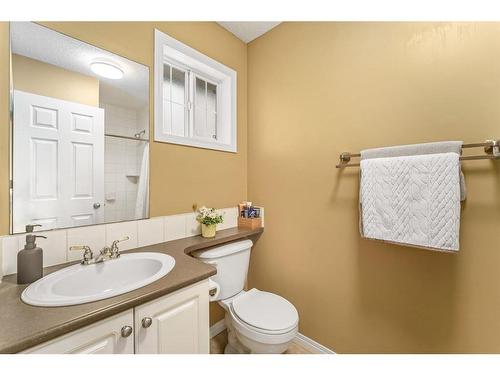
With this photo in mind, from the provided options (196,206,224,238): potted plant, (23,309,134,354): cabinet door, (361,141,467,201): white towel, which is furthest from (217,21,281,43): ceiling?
(23,309,134,354): cabinet door

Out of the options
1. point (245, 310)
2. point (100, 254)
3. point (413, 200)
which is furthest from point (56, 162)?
point (413, 200)

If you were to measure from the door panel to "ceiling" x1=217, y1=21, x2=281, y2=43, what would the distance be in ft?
4.13

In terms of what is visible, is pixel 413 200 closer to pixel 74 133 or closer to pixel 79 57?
pixel 74 133

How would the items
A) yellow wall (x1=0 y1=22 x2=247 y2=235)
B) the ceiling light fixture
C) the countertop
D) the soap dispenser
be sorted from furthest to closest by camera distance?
the ceiling light fixture < yellow wall (x1=0 y1=22 x2=247 y2=235) < the soap dispenser < the countertop

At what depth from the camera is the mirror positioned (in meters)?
0.92

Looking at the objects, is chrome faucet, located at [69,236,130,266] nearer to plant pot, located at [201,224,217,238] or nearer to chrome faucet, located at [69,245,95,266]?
chrome faucet, located at [69,245,95,266]

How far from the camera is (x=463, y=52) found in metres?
0.97

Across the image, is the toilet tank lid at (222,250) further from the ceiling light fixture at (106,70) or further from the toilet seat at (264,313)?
the ceiling light fixture at (106,70)

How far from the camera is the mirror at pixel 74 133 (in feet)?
3.01

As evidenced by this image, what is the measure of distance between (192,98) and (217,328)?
188 centimetres

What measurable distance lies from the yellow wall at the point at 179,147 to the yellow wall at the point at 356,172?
13cm
